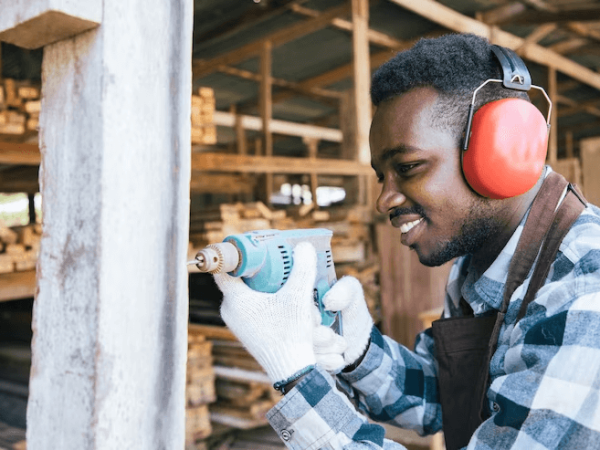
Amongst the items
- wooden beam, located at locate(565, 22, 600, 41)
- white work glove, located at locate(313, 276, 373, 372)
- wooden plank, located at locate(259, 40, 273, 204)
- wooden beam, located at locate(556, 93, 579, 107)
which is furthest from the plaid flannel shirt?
wooden beam, located at locate(556, 93, 579, 107)

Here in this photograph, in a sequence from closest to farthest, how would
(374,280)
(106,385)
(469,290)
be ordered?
1. (106,385)
2. (469,290)
3. (374,280)

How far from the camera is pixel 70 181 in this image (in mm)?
1070

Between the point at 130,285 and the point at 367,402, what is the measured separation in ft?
4.16

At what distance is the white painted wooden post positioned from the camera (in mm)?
1021

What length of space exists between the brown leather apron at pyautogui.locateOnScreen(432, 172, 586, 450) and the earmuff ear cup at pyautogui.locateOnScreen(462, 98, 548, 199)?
128 millimetres

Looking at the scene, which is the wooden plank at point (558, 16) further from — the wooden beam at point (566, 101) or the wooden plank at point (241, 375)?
the wooden plank at point (241, 375)

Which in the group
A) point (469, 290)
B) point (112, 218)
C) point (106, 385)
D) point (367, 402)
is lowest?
point (367, 402)

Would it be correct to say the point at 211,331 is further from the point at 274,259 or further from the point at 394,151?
the point at 394,151

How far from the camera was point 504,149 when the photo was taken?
152cm

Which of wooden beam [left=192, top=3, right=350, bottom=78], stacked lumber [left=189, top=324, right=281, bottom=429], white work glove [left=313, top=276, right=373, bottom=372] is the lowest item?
stacked lumber [left=189, top=324, right=281, bottom=429]

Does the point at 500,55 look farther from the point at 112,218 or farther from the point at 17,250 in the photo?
the point at 17,250

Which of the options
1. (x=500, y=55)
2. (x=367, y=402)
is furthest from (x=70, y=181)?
(x=367, y=402)

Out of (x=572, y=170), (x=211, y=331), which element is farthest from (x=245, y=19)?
(x=572, y=170)

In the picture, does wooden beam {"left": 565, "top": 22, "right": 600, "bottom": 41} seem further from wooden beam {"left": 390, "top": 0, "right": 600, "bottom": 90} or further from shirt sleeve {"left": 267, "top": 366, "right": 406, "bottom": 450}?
shirt sleeve {"left": 267, "top": 366, "right": 406, "bottom": 450}
